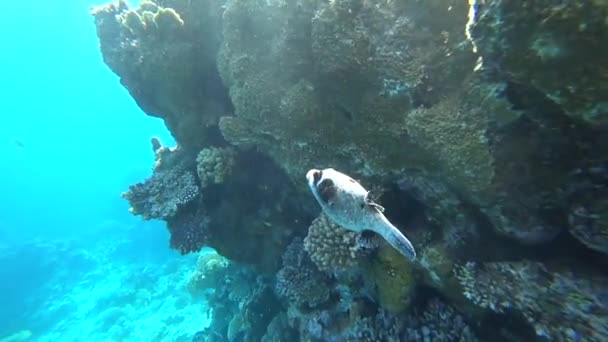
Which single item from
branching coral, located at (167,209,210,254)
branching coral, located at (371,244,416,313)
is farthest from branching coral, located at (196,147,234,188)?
branching coral, located at (371,244,416,313)

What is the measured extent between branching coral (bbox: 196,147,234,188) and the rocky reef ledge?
26mm

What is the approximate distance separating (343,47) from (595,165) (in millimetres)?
2591

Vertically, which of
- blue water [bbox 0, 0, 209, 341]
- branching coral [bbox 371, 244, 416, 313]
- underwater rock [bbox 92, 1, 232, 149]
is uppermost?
blue water [bbox 0, 0, 209, 341]

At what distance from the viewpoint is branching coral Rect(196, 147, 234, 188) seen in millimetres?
6344

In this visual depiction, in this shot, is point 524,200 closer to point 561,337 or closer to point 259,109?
point 561,337

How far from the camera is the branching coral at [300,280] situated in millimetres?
5805

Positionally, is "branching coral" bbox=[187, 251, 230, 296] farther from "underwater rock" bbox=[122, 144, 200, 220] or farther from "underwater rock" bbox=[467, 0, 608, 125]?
"underwater rock" bbox=[467, 0, 608, 125]

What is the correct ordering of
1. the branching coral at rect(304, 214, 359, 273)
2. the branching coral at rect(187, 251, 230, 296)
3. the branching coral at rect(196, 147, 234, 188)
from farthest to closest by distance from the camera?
the branching coral at rect(187, 251, 230, 296) → the branching coral at rect(196, 147, 234, 188) → the branching coral at rect(304, 214, 359, 273)

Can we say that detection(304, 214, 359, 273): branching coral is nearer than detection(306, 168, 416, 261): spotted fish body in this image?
No

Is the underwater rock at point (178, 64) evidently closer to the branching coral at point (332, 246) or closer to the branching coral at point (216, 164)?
the branching coral at point (216, 164)

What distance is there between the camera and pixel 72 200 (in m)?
53.1

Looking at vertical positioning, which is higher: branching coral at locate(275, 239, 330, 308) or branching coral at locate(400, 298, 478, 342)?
branching coral at locate(275, 239, 330, 308)

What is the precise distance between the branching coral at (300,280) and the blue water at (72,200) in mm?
10314

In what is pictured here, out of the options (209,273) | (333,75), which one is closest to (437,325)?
(333,75)
